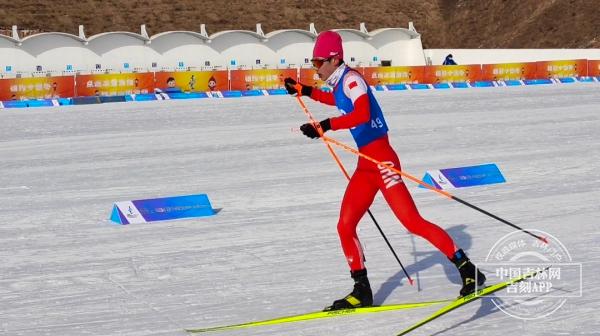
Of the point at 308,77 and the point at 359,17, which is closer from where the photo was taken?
the point at 308,77

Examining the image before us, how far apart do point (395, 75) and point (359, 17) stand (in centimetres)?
2943

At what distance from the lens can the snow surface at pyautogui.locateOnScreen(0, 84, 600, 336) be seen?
7035 millimetres

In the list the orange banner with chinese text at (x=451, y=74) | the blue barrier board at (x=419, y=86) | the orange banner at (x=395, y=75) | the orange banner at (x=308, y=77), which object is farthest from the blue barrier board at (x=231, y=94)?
the orange banner with chinese text at (x=451, y=74)

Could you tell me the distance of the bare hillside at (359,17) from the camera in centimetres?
5912

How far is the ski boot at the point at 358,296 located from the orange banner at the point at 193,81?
2765 centimetres

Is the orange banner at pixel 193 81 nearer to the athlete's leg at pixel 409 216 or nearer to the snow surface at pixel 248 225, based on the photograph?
the snow surface at pixel 248 225

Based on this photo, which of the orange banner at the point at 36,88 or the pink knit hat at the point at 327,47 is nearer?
the pink knit hat at the point at 327,47

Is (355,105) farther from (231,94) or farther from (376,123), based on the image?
(231,94)

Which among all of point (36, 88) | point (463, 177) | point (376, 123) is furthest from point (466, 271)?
point (36, 88)

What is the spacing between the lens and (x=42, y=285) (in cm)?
807

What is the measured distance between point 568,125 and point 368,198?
15697mm

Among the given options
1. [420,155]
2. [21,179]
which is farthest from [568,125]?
[21,179]

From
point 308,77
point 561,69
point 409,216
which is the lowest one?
point 561,69

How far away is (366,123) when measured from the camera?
6.92m
